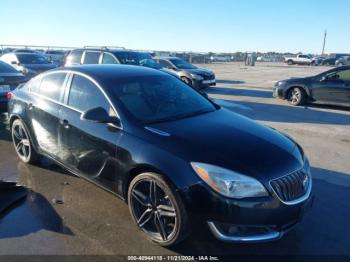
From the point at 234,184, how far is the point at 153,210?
3.01 ft

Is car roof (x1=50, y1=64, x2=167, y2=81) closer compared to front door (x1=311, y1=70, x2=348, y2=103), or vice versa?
car roof (x1=50, y1=64, x2=167, y2=81)

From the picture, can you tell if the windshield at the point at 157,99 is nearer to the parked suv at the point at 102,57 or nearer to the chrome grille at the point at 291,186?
the chrome grille at the point at 291,186

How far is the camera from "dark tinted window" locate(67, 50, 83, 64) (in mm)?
13242

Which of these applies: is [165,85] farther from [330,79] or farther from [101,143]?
[330,79]

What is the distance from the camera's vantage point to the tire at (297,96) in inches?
475

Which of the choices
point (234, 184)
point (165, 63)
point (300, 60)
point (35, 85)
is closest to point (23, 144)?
point (35, 85)

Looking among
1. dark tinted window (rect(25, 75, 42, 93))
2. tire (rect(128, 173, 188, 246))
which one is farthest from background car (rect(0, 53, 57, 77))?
tire (rect(128, 173, 188, 246))

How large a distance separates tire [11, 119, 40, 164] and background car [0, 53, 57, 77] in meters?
10.1

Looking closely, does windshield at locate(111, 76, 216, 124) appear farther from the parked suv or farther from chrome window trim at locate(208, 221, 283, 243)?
the parked suv

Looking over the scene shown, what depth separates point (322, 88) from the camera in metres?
11.6

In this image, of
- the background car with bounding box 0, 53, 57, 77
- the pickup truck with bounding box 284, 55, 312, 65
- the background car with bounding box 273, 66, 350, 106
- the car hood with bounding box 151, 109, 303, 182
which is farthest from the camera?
the pickup truck with bounding box 284, 55, 312, 65

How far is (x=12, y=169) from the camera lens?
5.24 metres

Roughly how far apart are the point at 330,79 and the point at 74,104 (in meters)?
9.85

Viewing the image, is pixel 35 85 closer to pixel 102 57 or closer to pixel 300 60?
pixel 102 57
